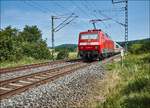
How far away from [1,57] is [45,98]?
55.9ft

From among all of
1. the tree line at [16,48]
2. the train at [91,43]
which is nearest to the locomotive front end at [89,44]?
the train at [91,43]

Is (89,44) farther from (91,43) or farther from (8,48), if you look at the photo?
(8,48)

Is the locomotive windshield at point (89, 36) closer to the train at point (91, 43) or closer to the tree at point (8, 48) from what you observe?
the train at point (91, 43)

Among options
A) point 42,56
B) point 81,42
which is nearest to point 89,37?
point 81,42

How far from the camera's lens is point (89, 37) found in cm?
2869

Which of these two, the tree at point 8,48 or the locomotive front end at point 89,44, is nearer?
the tree at point 8,48

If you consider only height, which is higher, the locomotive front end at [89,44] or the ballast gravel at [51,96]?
the locomotive front end at [89,44]

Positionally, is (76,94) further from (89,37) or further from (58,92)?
(89,37)

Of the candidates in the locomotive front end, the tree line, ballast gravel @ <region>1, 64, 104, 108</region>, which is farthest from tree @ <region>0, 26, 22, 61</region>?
ballast gravel @ <region>1, 64, 104, 108</region>

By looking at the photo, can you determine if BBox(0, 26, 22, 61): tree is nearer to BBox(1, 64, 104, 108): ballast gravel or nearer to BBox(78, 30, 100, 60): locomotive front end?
BBox(78, 30, 100, 60): locomotive front end

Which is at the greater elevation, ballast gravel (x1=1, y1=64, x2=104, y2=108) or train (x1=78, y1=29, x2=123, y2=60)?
train (x1=78, y1=29, x2=123, y2=60)

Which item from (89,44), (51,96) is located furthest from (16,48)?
(51,96)

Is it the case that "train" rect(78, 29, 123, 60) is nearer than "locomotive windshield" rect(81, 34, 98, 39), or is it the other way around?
"train" rect(78, 29, 123, 60)

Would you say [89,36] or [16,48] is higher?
[89,36]
